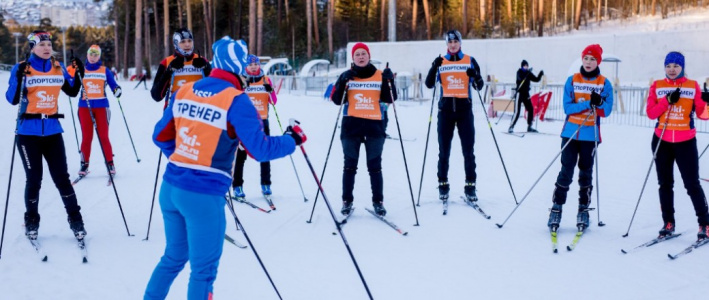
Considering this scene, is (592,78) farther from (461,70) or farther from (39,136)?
(39,136)

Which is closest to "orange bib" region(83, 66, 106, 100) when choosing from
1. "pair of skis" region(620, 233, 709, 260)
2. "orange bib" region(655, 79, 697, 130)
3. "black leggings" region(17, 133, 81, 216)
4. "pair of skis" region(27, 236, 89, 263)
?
"black leggings" region(17, 133, 81, 216)

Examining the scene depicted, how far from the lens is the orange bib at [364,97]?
23.0ft

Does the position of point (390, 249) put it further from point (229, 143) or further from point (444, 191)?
point (229, 143)

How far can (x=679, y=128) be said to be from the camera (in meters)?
5.99

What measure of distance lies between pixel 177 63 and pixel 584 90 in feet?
13.6

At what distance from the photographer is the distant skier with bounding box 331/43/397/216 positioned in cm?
702

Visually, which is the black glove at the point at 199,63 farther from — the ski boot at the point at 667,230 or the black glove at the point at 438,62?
the ski boot at the point at 667,230

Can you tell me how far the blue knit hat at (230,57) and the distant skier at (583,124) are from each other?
3.74 metres

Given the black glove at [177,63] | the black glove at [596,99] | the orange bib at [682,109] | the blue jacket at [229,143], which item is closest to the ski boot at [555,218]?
the black glove at [596,99]

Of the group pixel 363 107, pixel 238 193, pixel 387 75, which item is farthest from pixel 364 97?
pixel 238 193

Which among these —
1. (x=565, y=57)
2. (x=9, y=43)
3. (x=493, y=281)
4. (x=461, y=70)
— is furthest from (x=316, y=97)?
(x=9, y=43)

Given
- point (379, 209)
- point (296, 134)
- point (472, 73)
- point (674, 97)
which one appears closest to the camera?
point (296, 134)

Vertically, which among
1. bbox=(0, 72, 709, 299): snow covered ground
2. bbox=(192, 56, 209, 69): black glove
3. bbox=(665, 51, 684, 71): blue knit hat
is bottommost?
bbox=(0, 72, 709, 299): snow covered ground

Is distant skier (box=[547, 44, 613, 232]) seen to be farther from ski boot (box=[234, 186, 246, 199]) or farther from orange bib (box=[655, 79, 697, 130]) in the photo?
ski boot (box=[234, 186, 246, 199])
